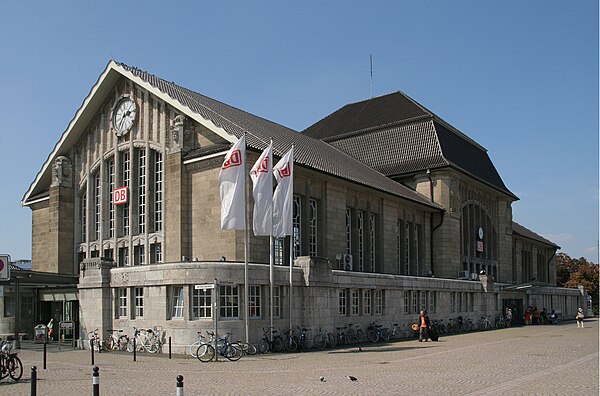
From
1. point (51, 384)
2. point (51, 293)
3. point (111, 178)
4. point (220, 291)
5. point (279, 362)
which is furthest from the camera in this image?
point (111, 178)

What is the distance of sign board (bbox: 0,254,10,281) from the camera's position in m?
15.5

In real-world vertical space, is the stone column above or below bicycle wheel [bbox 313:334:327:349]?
above

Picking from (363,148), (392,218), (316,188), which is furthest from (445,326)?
(363,148)

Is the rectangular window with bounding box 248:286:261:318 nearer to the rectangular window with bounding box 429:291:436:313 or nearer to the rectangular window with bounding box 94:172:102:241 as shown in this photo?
the rectangular window with bounding box 429:291:436:313

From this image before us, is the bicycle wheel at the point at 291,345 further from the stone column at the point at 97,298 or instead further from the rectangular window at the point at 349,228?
the rectangular window at the point at 349,228

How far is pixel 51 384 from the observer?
17.4 metres

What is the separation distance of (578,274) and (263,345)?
266ft

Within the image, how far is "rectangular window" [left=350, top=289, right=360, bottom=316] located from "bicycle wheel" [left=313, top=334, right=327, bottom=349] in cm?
358

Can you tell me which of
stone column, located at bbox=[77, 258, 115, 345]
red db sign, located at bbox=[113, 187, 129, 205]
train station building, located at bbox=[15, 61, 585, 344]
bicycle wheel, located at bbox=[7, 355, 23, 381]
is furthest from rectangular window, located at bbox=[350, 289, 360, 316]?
bicycle wheel, located at bbox=[7, 355, 23, 381]

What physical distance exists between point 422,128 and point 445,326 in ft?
59.1

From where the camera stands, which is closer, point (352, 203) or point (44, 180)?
point (352, 203)

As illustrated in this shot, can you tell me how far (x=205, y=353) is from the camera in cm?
2425

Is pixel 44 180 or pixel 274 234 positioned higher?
pixel 44 180

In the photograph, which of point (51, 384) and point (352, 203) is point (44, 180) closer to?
point (352, 203)
